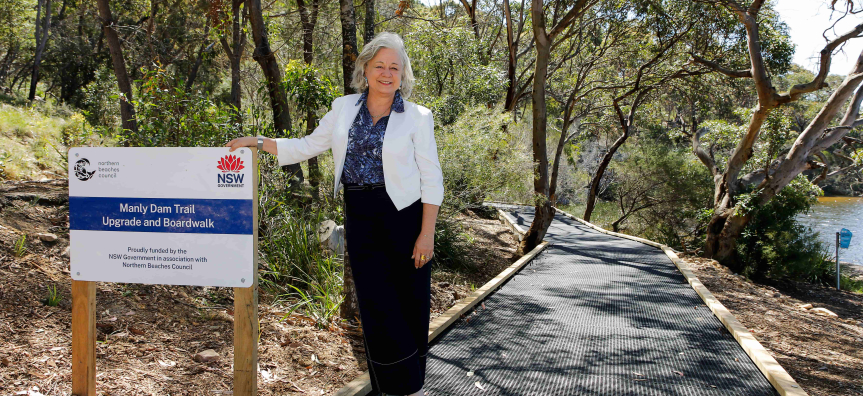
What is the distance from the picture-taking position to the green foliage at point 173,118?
4.57m

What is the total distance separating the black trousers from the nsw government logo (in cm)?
44

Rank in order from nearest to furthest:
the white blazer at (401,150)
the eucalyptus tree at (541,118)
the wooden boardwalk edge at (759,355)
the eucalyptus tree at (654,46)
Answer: the white blazer at (401,150), the wooden boardwalk edge at (759,355), the eucalyptus tree at (541,118), the eucalyptus tree at (654,46)

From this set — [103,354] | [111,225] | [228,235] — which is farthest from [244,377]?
[103,354]

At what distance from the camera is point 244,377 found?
2.33 meters

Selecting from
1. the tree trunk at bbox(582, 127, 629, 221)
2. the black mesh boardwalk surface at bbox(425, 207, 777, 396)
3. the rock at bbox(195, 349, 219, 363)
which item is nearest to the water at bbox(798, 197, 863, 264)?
the tree trunk at bbox(582, 127, 629, 221)

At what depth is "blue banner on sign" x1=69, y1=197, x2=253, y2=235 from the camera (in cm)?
225

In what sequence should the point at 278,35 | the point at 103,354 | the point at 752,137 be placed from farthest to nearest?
1. the point at 278,35
2. the point at 752,137
3. the point at 103,354

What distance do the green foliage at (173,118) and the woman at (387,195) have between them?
8.80 ft

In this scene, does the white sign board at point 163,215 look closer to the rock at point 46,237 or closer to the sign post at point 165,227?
the sign post at point 165,227

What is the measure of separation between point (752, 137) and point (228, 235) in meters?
10.4

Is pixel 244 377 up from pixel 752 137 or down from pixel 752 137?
down

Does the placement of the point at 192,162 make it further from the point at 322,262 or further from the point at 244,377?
the point at 322,262

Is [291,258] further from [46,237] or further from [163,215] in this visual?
[163,215]

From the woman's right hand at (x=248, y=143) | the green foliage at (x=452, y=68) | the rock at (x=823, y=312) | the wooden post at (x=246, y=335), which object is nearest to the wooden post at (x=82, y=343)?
the wooden post at (x=246, y=335)
